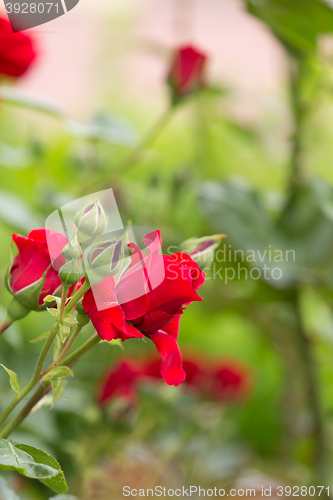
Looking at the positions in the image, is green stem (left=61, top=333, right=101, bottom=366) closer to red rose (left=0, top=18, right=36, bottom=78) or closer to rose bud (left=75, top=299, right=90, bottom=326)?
rose bud (left=75, top=299, right=90, bottom=326)

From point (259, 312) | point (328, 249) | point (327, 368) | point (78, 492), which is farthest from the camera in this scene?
point (327, 368)

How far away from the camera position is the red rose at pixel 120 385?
0.41 meters

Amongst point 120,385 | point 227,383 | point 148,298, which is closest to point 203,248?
point 148,298

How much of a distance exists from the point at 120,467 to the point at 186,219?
316 mm

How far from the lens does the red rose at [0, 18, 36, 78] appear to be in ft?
1.39

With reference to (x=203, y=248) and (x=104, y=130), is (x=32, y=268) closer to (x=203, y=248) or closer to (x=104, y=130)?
(x=203, y=248)

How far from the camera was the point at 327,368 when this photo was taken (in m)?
0.71

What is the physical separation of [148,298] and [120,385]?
0.28 meters

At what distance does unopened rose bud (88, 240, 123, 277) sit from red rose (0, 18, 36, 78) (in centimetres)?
32

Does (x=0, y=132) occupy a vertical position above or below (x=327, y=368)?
above

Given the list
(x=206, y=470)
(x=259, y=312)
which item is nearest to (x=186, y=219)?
(x=259, y=312)

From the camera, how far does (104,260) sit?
156mm

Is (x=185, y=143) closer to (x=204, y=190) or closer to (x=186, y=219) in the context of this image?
(x=186, y=219)

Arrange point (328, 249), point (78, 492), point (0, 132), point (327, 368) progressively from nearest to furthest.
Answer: point (78, 492)
point (328, 249)
point (327, 368)
point (0, 132)
